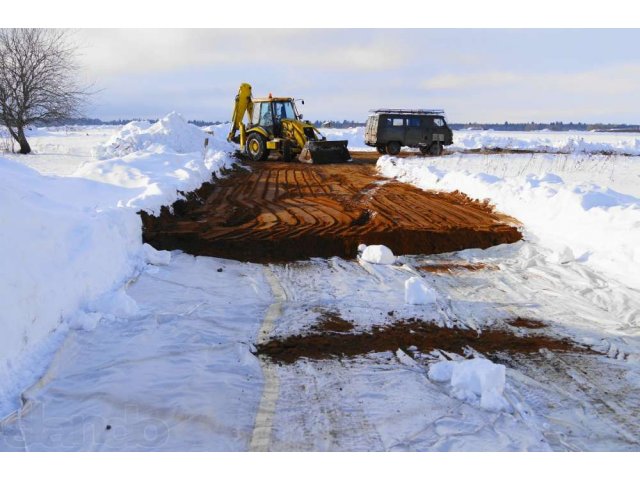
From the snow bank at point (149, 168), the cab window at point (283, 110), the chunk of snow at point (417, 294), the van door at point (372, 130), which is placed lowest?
the chunk of snow at point (417, 294)

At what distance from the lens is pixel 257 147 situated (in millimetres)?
22188

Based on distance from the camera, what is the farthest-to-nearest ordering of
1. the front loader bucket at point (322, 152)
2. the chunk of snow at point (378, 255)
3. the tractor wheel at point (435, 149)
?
the tractor wheel at point (435, 149), the front loader bucket at point (322, 152), the chunk of snow at point (378, 255)

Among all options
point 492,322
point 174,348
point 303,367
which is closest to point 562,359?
point 492,322

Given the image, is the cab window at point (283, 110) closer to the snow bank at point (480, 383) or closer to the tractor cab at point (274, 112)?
the tractor cab at point (274, 112)

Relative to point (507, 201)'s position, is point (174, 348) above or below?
below

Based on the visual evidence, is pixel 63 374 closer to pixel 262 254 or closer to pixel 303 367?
pixel 303 367

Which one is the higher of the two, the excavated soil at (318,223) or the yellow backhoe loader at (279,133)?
the yellow backhoe loader at (279,133)

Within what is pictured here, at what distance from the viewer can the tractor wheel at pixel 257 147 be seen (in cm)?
2191

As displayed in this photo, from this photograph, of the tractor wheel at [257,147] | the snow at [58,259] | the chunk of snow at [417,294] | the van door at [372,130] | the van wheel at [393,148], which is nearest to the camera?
the snow at [58,259]

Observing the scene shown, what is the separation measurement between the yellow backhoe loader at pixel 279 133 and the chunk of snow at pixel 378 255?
13354 millimetres

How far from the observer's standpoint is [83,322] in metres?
4.81

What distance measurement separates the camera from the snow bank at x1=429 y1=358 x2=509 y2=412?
381 centimetres

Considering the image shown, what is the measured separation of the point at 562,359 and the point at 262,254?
467cm

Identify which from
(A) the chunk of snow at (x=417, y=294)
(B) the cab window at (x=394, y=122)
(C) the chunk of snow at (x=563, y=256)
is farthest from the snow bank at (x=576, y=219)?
(B) the cab window at (x=394, y=122)
